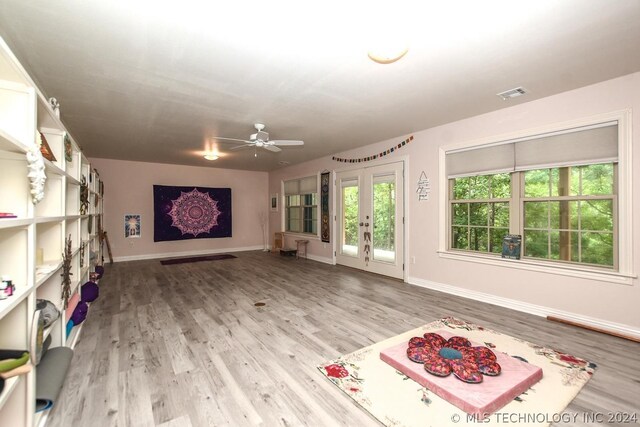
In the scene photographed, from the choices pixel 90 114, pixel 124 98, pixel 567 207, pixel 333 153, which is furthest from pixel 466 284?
pixel 90 114

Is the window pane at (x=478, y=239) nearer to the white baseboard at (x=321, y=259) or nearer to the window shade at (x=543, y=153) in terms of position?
the window shade at (x=543, y=153)

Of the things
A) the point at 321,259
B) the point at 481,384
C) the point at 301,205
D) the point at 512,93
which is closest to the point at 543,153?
the point at 512,93

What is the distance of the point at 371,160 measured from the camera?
5445 mm

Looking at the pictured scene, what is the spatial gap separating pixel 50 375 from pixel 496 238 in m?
4.64

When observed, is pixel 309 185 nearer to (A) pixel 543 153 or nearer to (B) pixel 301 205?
(B) pixel 301 205

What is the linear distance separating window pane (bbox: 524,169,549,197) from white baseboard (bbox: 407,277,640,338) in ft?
4.40

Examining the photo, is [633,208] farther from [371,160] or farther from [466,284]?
[371,160]

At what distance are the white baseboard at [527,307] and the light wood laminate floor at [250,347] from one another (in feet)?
0.57

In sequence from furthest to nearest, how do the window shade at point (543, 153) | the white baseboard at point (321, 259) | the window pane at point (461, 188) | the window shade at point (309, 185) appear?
the window shade at point (309, 185) → the white baseboard at point (321, 259) → the window pane at point (461, 188) → the window shade at point (543, 153)

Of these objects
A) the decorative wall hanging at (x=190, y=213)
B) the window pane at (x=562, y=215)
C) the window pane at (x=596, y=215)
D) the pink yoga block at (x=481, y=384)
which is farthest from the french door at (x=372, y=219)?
the decorative wall hanging at (x=190, y=213)

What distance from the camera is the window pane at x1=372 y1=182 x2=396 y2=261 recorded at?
509cm

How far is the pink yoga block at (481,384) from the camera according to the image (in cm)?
173

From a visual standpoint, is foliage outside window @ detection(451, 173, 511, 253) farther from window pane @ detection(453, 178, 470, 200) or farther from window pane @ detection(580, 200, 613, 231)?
window pane @ detection(580, 200, 613, 231)

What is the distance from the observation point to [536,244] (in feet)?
11.4
